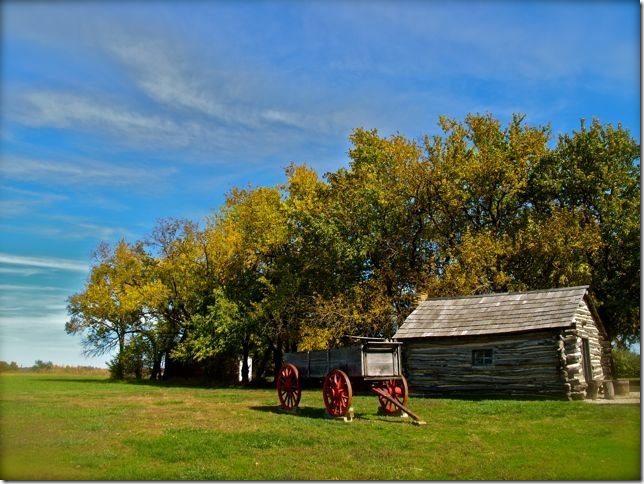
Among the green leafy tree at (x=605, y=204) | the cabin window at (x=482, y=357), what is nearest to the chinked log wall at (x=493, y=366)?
the cabin window at (x=482, y=357)

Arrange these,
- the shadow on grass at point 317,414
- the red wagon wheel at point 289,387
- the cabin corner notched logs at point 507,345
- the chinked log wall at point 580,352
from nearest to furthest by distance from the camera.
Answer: the shadow on grass at point 317,414 < the red wagon wheel at point 289,387 < the chinked log wall at point 580,352 < the cabin corner notched logs at point 507,345

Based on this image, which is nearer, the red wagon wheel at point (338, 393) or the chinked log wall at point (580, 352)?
the red wagon wheel at point (338, 393)

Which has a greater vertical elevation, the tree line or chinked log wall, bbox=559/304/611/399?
the tree line

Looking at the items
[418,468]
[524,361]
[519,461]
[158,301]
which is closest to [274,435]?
[418,468]

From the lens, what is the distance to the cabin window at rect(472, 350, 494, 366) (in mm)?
20906

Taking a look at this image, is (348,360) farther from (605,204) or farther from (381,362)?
(605,204)

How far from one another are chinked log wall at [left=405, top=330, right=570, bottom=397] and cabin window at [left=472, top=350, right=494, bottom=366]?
0.53 feet

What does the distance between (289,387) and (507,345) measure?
864 centimetres

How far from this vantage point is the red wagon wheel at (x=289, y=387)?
16609mm

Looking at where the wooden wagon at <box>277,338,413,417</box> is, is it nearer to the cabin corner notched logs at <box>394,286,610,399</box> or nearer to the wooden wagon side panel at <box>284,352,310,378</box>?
the wooden wagon side panel at <box>284,352,310,378</box>

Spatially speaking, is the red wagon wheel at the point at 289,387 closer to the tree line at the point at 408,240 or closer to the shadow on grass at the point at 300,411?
the shadow on grass at the point at 300,411

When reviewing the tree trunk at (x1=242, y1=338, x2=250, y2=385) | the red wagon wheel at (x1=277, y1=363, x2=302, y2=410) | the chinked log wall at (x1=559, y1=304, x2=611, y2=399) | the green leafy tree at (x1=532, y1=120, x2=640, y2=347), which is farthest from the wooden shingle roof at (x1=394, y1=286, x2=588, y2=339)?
the tree trunk at (x1=242, y1=338, x2=250, y2=385)

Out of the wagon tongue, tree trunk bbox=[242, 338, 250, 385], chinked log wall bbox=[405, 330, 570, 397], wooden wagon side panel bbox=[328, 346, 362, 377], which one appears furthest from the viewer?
tree trunk bbox=[242, 338, 250, 385]

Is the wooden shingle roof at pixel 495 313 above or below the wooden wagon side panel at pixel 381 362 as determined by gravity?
above
